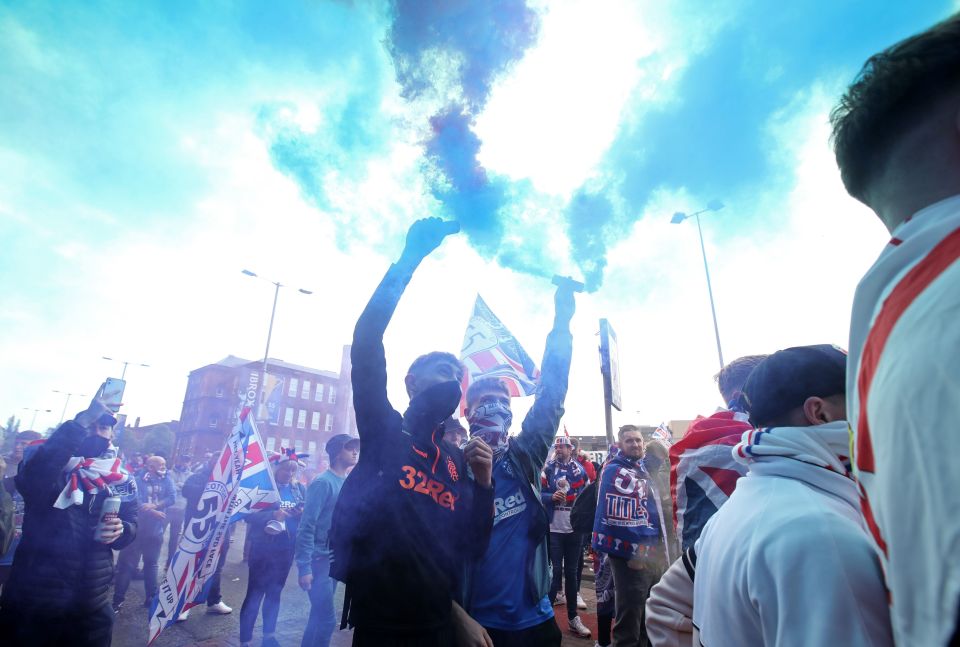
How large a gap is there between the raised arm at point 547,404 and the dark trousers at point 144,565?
7.00 m

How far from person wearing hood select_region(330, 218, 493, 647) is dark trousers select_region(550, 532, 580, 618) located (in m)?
4.88

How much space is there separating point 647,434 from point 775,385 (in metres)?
17.1

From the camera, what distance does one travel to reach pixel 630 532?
4.93 metres

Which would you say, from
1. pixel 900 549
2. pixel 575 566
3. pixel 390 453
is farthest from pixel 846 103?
pixel 575 566

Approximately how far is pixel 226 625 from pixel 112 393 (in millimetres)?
3559

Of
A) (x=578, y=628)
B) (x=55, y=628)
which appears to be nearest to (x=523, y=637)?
(x=55, y=628)

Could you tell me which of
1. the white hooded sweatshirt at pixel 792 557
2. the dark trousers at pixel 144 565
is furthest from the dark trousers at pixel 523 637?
the dark trousers at pixel 144 565

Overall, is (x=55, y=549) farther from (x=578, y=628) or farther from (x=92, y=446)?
(x=578, y=628)

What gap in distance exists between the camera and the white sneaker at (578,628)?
6176 mm

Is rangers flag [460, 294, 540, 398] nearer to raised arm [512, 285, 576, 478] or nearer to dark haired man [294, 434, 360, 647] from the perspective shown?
dark haired man [294, 434, 360, 647]

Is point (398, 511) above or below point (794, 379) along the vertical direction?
below

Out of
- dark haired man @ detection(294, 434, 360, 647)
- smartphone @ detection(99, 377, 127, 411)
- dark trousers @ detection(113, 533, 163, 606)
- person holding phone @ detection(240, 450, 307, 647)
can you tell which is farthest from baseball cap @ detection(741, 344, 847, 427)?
dark trousers @ detection(113, 533, 163, 606)

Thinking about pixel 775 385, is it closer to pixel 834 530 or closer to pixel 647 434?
pixel 834 530

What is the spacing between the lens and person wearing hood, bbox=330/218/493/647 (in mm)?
2031
